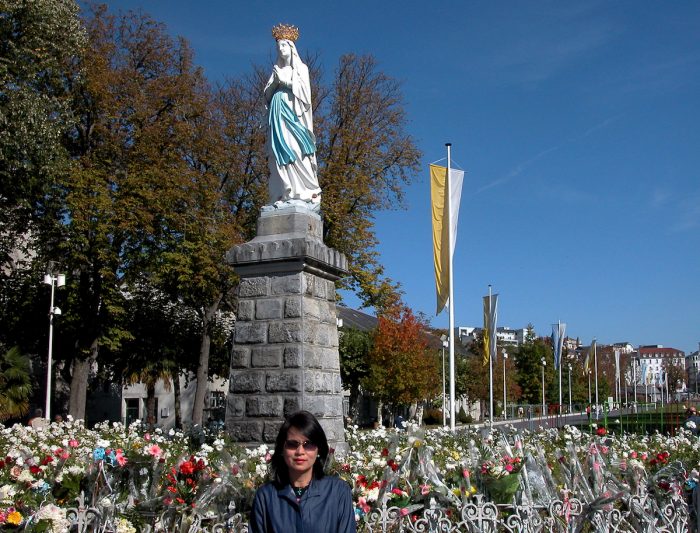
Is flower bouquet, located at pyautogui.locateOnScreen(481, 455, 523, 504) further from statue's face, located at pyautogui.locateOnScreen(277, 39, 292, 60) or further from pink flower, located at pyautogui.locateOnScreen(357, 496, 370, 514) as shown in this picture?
statue's face, located at pyautogui.locateOnScreen(277, 39, 292, 60)

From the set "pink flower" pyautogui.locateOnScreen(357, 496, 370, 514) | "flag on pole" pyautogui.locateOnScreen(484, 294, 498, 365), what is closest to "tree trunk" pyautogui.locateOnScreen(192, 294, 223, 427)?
"flag on pole" pyautogui.locateOnScreen(484, 294, 498, 365)

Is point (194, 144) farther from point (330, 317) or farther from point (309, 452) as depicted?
point (309, 452)

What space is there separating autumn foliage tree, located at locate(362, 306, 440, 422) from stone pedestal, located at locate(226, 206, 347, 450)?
34627 millimetres

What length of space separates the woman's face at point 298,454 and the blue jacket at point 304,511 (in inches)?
3.5

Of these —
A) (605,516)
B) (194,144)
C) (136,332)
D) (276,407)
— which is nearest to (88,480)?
(276,407)

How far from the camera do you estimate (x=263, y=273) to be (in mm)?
9852

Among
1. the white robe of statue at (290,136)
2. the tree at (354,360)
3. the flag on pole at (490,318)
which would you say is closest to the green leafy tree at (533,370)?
the tree at (354,360)

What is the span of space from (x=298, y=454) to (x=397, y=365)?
4146cm

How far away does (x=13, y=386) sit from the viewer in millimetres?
22500

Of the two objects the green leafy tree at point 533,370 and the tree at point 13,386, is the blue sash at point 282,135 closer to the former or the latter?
the tree at point 13,386

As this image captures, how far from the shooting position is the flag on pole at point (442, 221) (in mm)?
19000

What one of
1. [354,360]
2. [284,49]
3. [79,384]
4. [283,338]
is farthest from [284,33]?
[354,360]

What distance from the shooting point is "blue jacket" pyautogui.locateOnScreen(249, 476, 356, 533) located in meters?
3.87

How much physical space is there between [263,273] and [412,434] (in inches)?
141
